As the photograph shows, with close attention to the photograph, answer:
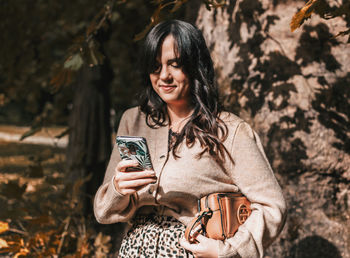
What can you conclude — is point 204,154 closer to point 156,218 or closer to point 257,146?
point 257,146

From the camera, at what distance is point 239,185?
1889 millimetres

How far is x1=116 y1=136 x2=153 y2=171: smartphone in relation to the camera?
1764 millimetres

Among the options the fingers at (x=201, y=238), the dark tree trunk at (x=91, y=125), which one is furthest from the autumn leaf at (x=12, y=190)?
the fingers at (x=201, y=238)

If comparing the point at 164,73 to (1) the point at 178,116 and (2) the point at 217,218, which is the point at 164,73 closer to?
(1) the point at 178,116

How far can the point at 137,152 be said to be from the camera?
179 cm

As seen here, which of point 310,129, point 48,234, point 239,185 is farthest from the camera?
point 48,234

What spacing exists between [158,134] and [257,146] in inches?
18.0

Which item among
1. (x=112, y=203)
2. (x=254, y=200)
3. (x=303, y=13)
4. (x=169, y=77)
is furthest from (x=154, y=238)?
(x=303, y=13)

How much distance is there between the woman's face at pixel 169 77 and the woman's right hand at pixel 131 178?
36 centimetres

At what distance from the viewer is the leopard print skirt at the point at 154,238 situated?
6.31ft

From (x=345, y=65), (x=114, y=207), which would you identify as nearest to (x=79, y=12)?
(x=345, y=65)

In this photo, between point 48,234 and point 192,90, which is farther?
point 48,234

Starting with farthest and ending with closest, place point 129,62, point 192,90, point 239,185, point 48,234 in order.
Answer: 1. point 129,62
2. point 48,234
3. point 192,90
4. point 239,185

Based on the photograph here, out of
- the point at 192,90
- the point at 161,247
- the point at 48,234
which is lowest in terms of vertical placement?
the point at 48,234
